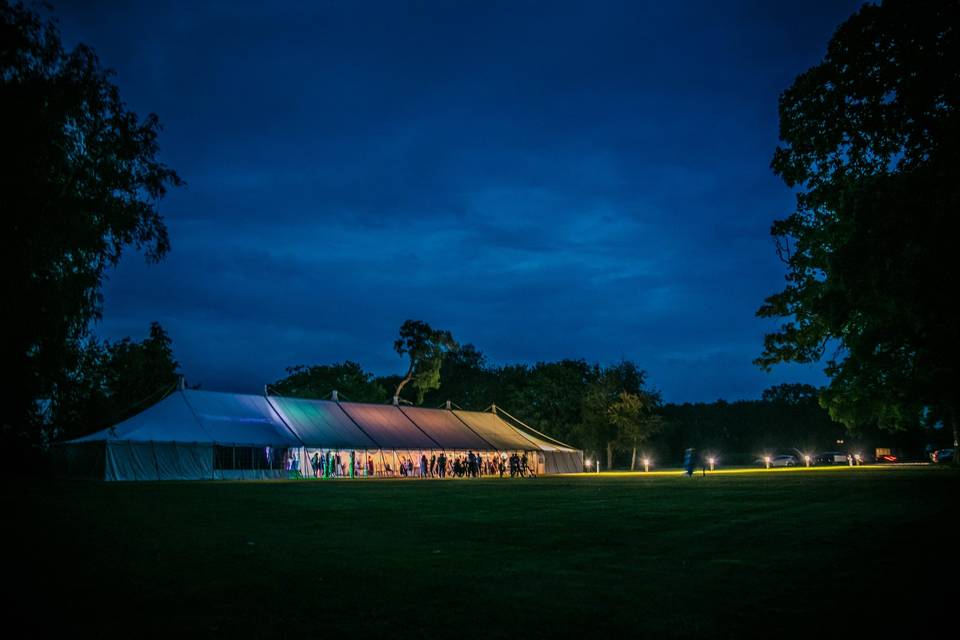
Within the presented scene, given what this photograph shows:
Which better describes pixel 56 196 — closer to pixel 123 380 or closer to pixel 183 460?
pixel 183 460

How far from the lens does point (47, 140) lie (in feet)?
46.0

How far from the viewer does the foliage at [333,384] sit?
227ft

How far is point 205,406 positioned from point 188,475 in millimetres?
3997

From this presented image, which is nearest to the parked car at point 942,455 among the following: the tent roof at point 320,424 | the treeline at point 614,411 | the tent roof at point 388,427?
the treeline at point 614,411

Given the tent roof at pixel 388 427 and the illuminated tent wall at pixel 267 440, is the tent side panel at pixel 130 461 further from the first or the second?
the tent roof at pixel 388 427

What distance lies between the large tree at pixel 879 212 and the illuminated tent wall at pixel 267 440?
22.3 metres

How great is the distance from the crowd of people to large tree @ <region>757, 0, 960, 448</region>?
2023cm

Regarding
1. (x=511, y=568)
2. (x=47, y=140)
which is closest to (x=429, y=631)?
(x=511, y=568)

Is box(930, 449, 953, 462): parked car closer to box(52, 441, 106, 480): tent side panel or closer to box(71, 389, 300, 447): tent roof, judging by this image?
box(71, 389, 300, 447): tent roof

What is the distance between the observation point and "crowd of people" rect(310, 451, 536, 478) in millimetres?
38031

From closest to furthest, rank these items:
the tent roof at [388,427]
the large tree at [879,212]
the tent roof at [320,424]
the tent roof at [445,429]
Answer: the large tree at [879,212] → the tent roof at [320,424] → the tent roof at [388,427] → the tent roof at [445,429]

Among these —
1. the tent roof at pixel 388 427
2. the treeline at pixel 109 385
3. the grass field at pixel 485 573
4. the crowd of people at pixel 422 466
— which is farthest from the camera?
the tent roof at pixel 388 427

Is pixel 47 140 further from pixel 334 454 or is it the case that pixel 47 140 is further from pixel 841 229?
pixel 334 454

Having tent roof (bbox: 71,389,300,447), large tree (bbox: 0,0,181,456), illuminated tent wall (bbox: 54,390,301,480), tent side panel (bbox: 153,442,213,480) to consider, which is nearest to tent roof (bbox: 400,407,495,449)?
illuminated tent wall (bbox: 54,390,301,480)
